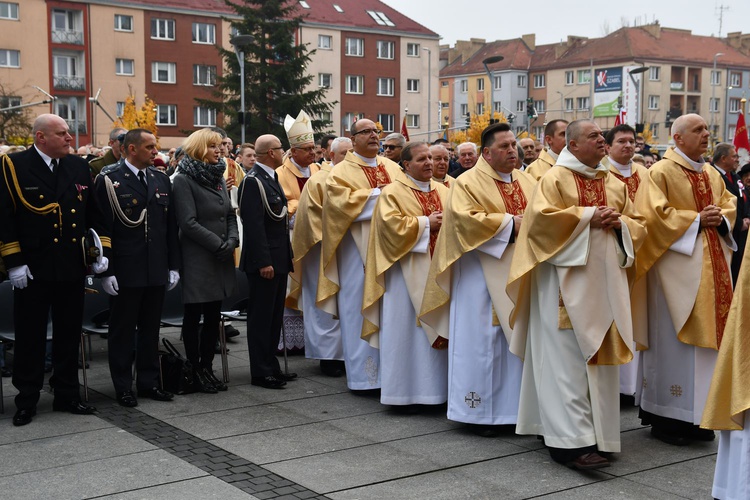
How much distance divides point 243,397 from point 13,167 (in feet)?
8.48

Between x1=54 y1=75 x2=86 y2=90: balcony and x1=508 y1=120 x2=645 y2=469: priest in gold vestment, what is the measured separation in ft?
179

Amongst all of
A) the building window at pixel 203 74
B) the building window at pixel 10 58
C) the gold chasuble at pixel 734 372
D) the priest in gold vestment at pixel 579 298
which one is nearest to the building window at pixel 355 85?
the building window at pixel 203 74

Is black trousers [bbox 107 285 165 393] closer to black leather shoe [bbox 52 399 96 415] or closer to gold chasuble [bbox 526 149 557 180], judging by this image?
black leather shoe [bbox 52 399 96 415]

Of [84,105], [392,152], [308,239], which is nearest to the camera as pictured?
[308,239]

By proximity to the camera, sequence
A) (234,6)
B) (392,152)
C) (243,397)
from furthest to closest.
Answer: (234,6) → (392,152) → (243,397)

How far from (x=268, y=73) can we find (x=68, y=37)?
18.5m

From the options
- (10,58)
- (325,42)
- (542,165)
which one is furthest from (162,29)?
(542,165)

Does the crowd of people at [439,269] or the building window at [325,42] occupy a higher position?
the building window at [325,42]

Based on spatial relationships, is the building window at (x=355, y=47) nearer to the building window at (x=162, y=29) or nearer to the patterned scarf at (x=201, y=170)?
the building window at (x=162, y=29)

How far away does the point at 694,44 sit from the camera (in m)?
89.4

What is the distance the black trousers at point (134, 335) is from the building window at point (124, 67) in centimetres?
5240

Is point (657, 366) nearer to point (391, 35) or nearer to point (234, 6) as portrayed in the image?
point (234, 6)

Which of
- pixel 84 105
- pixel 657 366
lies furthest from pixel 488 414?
pixel 84 105

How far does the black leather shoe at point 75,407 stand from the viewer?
7367mm
